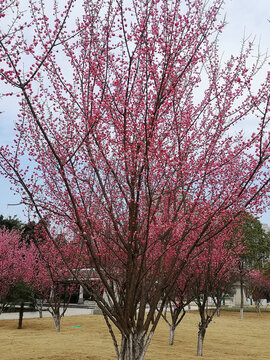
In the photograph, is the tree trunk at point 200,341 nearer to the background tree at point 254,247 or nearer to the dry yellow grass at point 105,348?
the dry yellow grass at point 105,348

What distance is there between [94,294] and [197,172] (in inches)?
97.9

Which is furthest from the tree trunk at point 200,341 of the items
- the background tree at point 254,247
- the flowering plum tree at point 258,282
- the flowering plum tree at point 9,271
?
the flowering plum tree at point 258,282

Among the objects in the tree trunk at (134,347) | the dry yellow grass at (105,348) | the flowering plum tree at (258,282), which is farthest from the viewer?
the flowering plum tree at (258,282)

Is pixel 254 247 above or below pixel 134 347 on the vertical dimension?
above

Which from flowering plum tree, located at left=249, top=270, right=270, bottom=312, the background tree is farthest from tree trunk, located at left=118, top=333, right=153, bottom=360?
flowering plum tree, located at left=249, top=270, right=270, bottom=312

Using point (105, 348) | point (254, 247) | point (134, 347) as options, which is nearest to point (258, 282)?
point (254, 247)

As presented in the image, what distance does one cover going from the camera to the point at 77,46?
575 cm

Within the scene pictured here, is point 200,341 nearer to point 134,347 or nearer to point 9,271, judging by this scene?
point 134,347

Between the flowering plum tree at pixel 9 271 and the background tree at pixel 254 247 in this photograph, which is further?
the background tree at pixel 254 247

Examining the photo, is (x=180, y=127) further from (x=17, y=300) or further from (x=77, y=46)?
(x=17, y=300)

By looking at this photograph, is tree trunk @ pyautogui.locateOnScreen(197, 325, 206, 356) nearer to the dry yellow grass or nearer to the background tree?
the dry yellow grass

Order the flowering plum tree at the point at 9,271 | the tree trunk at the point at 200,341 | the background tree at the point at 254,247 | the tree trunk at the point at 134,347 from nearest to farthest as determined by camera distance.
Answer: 1. the tree trunk at the point at 134,347
2. the tree trunk at the point at 200,341
3. the flowering plum tree at the point at 9,271
4. the background tree at the point at 254,247

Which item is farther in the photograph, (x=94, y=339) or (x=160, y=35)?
(x=94, y=339)

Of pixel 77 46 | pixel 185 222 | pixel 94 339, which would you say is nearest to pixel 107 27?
pixel 77 46
